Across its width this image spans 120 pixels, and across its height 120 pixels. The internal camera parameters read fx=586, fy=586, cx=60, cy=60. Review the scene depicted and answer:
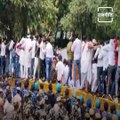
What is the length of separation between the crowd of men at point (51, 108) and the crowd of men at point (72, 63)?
0.43 meters

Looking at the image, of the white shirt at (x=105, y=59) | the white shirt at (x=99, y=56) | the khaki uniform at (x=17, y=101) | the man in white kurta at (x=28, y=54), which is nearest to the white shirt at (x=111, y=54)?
the white shirt at (x=105, y=59)

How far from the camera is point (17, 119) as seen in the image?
15.0 metres

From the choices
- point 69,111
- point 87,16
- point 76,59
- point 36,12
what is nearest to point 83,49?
point 76,59

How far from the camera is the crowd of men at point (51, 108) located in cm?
1450

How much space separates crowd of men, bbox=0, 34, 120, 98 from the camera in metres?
14.5

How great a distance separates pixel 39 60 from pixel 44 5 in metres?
9.29

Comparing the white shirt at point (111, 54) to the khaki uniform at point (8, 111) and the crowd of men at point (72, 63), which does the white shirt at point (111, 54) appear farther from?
the khaki uniform at point (8, 111)

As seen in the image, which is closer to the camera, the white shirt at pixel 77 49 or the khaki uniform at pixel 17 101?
the khaki uniform at pixel 17 101

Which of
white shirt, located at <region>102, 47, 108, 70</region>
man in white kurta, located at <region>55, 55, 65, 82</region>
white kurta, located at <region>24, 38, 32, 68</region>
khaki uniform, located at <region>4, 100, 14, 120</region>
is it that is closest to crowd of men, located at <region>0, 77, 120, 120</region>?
khaki uniform, located at <region>4, 100, 14, 120</region>

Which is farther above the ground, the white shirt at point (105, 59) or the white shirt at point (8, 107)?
the white shirt at point (105, 59)

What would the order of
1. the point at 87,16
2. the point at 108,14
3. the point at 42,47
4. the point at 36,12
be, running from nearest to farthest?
the point at 108,14, the point at 42,47, the point at 36,12, the point at 87,16

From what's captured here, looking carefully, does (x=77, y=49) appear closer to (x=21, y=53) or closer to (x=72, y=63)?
(x=72, y=63)

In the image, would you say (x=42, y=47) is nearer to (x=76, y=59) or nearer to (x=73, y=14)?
A: (x=76, y=59)

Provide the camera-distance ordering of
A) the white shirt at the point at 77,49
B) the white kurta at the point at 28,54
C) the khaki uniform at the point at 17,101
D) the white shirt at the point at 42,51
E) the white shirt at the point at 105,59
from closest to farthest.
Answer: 1. the white shirt at the point at 105,59
2. the khaki uniform at the point at 17,101
3. the white shirt at the point at 77,49
4. the white shirt at the point at 42,51
5. the white kurta at the point at 28,54
